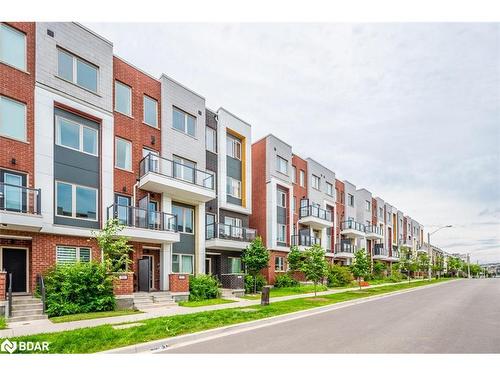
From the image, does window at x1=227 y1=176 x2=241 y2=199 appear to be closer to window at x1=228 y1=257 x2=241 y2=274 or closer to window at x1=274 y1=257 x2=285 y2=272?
window at x1=228 y1=257 x2=241 y2=274

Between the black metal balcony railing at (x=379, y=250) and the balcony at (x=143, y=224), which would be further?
the black metal balcony railing at (x=379, y=250)

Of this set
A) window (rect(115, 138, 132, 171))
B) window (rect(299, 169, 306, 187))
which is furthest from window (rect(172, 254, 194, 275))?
window (rect(299, 169, 306, 187))

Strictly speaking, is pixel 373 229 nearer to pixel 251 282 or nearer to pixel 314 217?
pixel 314 217

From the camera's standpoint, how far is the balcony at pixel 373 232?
177 feet

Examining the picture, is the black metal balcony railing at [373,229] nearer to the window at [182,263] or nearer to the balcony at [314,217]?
the balcony at [314,217]

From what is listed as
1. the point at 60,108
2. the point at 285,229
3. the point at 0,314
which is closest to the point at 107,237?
the point at 0,314

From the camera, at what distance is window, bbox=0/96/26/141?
16.0m

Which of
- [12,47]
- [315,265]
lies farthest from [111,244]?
[315,265]

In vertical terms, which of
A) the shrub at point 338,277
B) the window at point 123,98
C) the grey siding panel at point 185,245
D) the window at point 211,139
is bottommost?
the shrub at point 338,277

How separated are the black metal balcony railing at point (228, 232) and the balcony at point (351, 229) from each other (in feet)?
70.1

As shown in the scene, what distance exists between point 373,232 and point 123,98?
42661mm

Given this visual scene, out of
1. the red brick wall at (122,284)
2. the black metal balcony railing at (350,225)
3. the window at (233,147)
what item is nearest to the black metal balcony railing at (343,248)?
the black metal balcony railing at (350,225)

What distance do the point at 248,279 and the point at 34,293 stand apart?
45.0 ft

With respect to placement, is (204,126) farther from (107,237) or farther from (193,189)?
(107,237)
